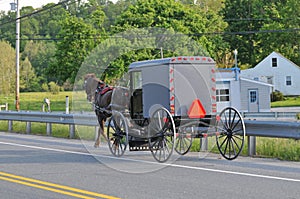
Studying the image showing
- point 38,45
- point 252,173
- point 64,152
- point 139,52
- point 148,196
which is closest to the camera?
point 148,196

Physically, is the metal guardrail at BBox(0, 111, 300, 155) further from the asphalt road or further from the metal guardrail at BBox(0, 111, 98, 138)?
the asphalt road

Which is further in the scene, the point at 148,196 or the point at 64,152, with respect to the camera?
the point at 64,152

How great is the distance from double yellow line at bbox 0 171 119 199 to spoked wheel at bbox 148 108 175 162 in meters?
3.06

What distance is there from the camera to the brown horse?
14.5 m

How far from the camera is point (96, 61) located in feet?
62.0

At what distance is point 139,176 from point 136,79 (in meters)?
3.27

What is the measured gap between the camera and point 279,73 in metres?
63.4

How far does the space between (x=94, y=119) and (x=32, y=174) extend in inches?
282

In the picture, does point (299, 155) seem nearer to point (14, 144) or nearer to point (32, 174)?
point (32, 174)

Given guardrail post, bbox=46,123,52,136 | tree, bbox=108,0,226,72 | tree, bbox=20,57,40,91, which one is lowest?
guardrail post, bbox=46,123,52,136

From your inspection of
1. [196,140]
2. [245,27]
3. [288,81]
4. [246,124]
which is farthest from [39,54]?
[246,124]

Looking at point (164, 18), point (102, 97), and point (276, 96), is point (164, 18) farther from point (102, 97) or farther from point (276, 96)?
point (102, 97)

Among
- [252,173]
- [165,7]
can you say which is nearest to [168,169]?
[252,173]

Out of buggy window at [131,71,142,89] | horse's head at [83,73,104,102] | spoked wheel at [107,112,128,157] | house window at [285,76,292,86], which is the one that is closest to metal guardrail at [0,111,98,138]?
horse's head at [83,73,104,102]
